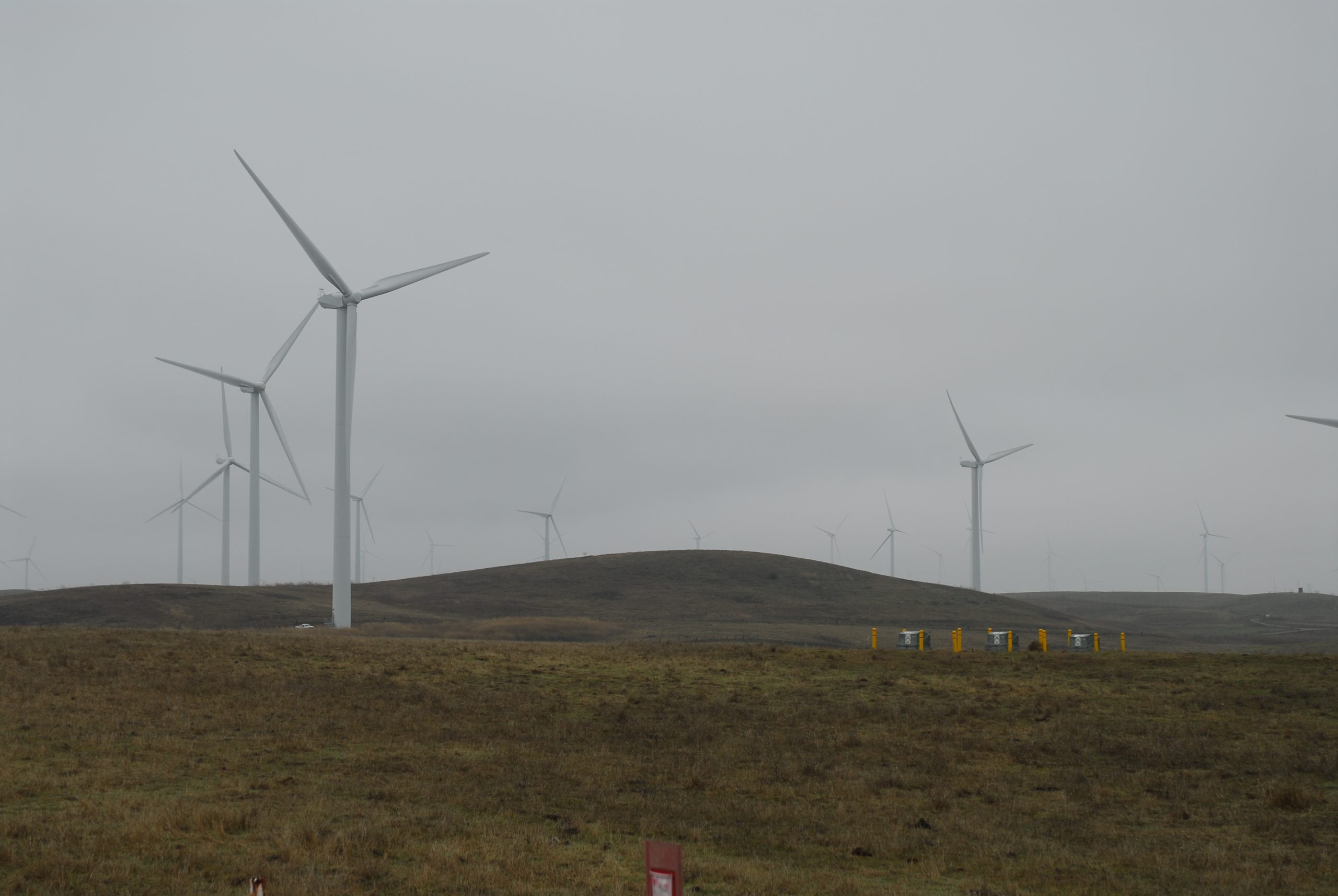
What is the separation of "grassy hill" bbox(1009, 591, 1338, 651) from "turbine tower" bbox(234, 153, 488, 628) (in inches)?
2414

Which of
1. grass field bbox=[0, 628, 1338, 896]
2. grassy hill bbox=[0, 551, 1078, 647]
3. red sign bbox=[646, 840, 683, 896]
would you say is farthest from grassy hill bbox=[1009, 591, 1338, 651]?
red sign bbox=[646, 840, 683, 896]

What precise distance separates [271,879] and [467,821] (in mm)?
4479

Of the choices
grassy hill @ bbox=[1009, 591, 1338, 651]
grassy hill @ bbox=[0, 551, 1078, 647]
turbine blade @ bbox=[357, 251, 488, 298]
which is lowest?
grassy hill @ bbox=[1009, 591, 1338, 651]

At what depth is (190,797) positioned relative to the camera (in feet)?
62.0

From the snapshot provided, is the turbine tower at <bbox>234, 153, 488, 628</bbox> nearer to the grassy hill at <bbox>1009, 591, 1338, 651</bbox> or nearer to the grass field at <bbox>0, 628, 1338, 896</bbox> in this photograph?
the grass field at <bbox>0, 628, 1338, 896</bbox>

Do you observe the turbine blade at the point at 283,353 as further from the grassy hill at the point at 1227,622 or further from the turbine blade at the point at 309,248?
the grassy hill at the point at 1227,622

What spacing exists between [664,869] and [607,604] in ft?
336

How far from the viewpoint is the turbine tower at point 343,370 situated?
208 ft

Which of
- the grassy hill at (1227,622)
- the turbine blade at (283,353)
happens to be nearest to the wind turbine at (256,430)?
the turbine blade at (283,353)

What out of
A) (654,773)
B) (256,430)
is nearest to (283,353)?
(256,430)

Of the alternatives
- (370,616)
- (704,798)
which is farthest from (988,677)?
(370,616)

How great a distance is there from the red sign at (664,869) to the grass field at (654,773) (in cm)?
601

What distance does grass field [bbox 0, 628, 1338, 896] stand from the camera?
15.1 m

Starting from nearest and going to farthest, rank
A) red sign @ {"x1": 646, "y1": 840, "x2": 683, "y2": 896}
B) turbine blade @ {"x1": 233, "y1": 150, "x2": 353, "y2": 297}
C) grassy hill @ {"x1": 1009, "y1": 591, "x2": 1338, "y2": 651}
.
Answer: red sign @ {"x1": 646, "y1": 840, "x2": 683, "y2": 896} → turbine blade @ {"x1": 233, "y1": 150, "x2": 353, "y2": 297} → grassy hill @ {"x1": 1009, "y1": 591, "x2": 1338, "y2": 651}
